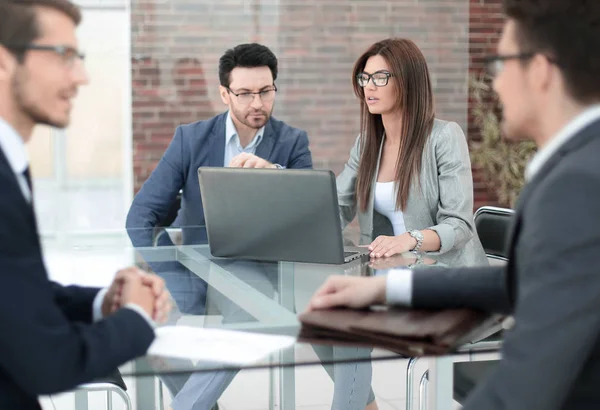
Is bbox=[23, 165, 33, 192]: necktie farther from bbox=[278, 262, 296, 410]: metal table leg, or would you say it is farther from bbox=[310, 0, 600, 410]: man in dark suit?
bbox=[310, 0, 600, 410]: man in dark suit

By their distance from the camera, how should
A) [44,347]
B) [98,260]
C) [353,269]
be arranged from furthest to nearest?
[98,260]
[353,269]
[44,347]

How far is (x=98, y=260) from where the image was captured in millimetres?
2465

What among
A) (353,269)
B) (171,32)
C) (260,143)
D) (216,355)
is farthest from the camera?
(171,32)

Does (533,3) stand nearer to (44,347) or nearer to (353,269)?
(44,347)

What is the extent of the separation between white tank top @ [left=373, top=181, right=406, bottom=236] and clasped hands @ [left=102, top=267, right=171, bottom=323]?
58.9 inches

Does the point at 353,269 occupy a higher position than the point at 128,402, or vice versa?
the point at 353,269

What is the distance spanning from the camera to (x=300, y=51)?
634 centimetres

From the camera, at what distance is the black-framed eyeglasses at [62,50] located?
4.31 ft

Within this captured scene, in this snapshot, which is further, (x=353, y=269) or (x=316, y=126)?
(x=316, y=126)

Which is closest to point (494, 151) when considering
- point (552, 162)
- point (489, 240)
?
point (489, 240)

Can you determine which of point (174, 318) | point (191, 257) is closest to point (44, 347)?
point (174, 318)

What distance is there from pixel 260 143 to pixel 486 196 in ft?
12.6

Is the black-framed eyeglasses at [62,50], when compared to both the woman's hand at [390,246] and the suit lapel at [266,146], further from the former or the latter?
the suit lapel at [266,146]

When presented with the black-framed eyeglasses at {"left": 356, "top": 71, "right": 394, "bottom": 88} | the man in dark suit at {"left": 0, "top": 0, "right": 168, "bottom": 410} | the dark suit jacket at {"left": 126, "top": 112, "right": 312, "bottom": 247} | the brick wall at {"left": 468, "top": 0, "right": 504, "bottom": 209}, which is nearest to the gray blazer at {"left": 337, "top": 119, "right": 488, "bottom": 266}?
the black-framed eyeglasses at {"left": 356, "top": 71, "right": 394, "bottom": 88}
